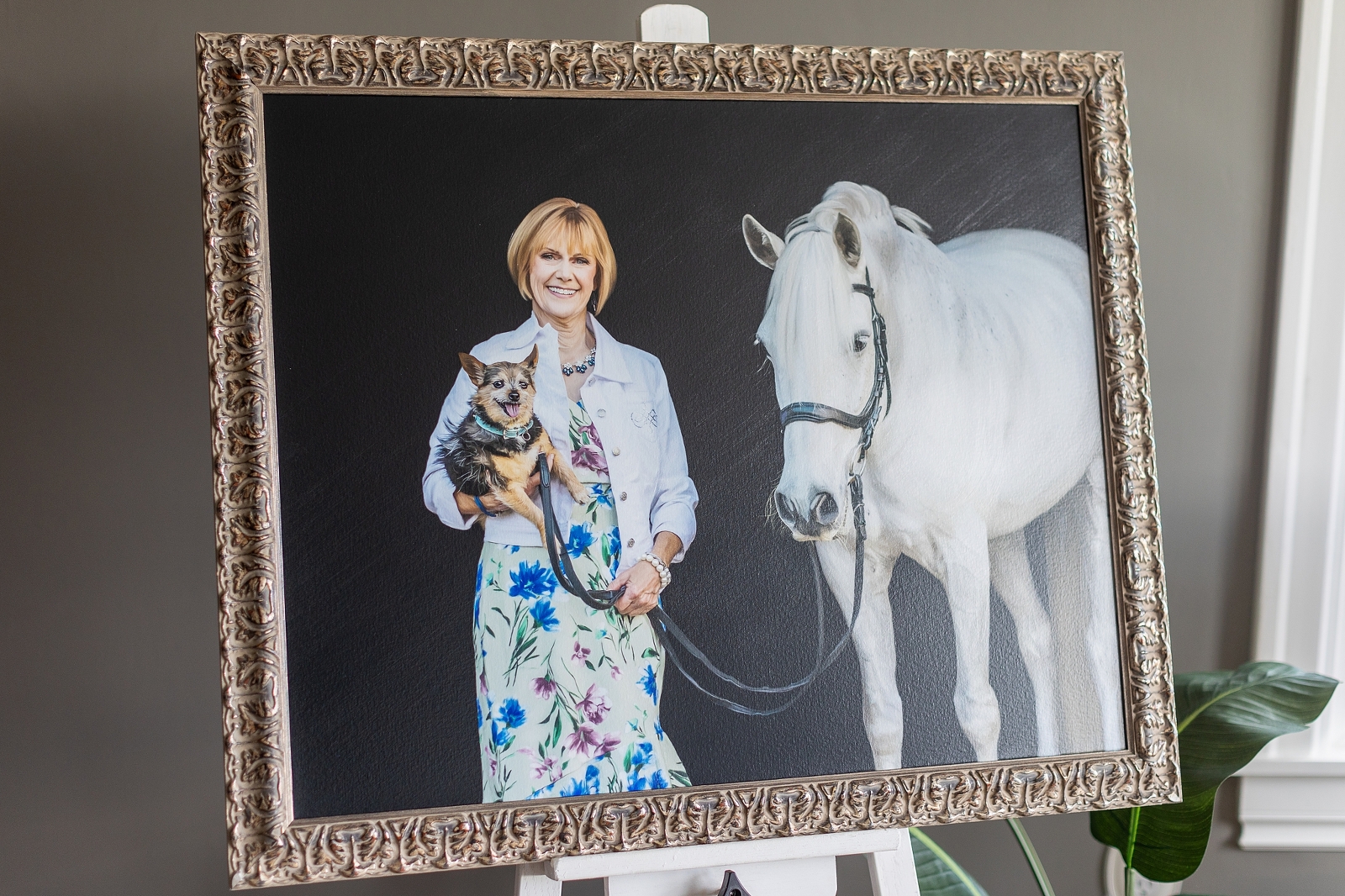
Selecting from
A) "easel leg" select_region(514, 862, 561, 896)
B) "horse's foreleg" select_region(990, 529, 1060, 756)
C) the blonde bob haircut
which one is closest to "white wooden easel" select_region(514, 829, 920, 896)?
"easel leg" select_region(514, 862, 561, 896)

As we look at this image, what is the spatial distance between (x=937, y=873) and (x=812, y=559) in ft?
1.81

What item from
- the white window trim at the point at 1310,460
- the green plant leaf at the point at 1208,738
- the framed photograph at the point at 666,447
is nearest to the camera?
the framed photograph at the point at 666,447

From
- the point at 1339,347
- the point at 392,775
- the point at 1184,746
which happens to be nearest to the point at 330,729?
the point at 392,775

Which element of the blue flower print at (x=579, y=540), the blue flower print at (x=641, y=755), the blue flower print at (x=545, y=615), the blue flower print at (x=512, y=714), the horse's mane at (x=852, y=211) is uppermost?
the horse's mane at (x=852, y=211)

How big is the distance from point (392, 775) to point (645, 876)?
0.29 meters

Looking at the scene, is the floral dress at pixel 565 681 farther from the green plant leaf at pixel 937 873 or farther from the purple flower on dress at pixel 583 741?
the green plant leaf at pixel 937 873

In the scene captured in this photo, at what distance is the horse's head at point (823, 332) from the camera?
0.95 m

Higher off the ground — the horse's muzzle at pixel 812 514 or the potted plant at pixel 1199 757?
the horse's muzzle at pixel 812 514

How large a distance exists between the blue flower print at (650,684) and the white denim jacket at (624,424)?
11cm

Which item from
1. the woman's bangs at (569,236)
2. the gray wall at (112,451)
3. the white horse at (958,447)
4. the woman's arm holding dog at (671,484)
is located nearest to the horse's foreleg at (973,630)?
the white horse at (958,447)

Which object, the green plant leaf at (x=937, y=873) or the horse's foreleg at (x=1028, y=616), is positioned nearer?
the horse's foreleg at (x=1028, y=616)

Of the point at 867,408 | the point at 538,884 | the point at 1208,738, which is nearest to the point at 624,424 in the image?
the point at 867,408

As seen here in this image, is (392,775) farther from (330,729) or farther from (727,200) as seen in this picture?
(727,200)

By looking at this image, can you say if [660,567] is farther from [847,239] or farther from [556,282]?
[847,239]
